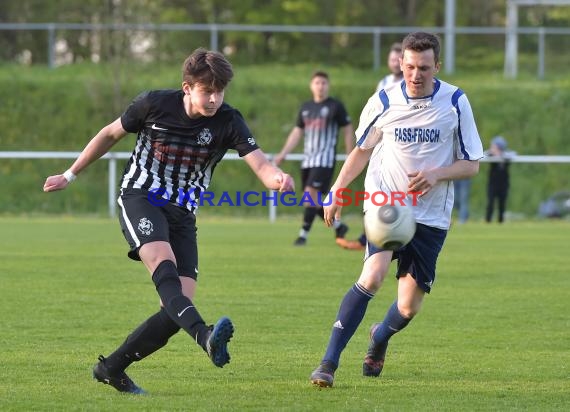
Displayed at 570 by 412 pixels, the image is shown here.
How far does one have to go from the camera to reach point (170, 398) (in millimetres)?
5988

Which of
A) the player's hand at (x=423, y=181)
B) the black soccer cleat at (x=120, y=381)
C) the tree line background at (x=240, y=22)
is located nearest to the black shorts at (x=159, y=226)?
the black soccer cleat at (x=120, y=381)

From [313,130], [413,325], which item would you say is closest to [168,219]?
[413,325]

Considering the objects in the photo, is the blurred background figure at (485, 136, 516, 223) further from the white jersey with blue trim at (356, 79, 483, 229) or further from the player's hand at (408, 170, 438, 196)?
the player's hand at (408, 170, 438, 196)

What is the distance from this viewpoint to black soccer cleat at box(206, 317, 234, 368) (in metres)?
5.34

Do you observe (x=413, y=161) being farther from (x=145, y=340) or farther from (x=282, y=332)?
(x=282, y=332)

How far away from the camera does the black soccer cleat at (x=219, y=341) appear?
17.5 ft

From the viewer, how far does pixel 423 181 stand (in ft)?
21.0

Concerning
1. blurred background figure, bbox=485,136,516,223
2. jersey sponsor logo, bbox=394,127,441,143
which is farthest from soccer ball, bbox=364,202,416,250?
blurred background figure, bbox=485,136,516,223

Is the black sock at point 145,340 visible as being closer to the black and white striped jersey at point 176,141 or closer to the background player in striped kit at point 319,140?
the black and white striped jersey at point 176,141

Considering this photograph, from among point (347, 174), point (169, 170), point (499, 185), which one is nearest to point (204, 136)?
point (169, 170)

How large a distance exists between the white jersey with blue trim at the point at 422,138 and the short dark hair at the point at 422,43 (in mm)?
267

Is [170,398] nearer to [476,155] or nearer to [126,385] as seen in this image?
[126,385]

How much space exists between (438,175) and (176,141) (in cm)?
144

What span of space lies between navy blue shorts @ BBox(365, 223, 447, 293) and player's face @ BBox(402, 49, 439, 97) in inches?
→ 29.7
